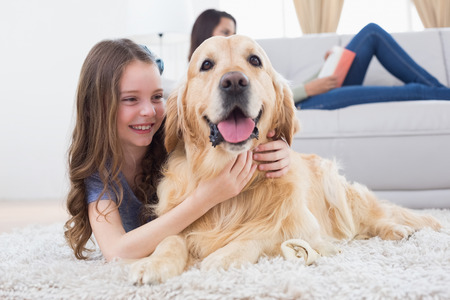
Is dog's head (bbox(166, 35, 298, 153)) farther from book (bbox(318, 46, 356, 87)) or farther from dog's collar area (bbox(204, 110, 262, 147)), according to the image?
book (bbox(318, 46, 356, 87))

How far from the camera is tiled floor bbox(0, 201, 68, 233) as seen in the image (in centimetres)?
290

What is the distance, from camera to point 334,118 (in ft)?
9.29

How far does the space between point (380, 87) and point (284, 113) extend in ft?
5.58

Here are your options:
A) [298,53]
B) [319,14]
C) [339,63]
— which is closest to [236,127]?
[339,63]

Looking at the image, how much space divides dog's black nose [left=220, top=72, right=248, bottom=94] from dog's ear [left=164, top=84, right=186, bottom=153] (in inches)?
10.1

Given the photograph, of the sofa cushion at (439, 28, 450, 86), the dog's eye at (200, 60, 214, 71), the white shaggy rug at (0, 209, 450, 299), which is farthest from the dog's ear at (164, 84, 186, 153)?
the sofa cushion at (439, 28, 450, 86)

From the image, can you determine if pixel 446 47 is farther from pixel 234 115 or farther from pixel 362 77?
pixel 234 115

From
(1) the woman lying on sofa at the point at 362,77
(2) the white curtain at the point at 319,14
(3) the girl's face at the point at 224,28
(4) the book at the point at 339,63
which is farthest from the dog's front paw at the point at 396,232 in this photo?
(2) the white curtain at the point at 319,14

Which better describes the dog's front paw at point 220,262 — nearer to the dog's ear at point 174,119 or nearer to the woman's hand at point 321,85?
the dog's ear at point 174,119

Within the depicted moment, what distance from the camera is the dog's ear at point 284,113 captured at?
155 cm

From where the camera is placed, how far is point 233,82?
129 centimetres

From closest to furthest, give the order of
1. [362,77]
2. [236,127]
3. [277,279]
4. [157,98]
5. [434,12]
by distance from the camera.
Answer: [277,279] → [236,127] → [157,98] → [362,77] → [434,12]

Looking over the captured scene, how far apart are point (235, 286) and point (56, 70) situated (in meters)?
4.72

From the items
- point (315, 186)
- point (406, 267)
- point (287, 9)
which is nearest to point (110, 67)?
point (315, 186)
